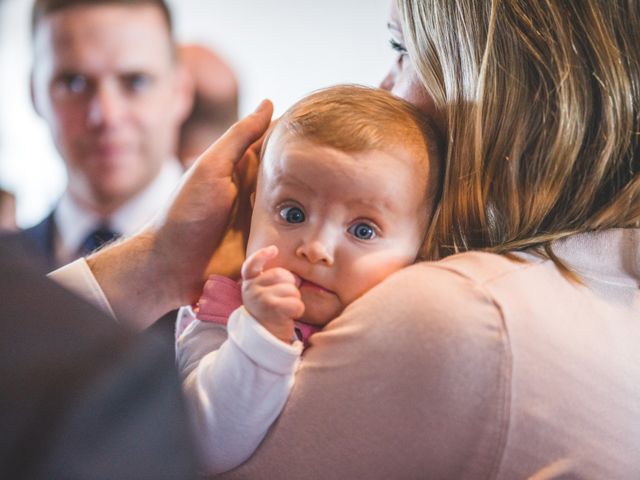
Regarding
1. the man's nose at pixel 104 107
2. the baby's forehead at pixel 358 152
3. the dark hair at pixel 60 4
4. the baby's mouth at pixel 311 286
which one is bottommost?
the man's nose at pixel 104 107

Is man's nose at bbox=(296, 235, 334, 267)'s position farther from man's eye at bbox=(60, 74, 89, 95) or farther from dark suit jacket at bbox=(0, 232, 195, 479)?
man's eye at bbox=(60, 74, 89, 95)

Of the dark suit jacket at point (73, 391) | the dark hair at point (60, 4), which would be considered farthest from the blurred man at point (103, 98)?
the dark suit jacket at point (73, 391)

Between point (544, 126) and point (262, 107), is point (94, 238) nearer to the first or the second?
point (262, 107)

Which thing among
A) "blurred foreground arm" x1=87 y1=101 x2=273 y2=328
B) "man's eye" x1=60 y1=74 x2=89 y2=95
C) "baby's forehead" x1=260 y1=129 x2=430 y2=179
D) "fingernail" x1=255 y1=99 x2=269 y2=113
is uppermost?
"baby's forehead" x1=260 y1=129 x2=430 y2=179

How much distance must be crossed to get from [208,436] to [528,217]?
51 centimetres

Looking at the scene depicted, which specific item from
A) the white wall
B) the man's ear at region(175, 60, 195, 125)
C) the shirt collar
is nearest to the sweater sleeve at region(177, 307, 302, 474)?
the shirt collar

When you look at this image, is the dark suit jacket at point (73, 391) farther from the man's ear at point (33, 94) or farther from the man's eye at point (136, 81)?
the man's ear at point (33, 94)

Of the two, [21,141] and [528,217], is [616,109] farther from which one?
[21,141]

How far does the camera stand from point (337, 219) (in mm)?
1218

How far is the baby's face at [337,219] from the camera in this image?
1206 mm

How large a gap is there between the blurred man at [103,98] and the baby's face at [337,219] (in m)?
3.23

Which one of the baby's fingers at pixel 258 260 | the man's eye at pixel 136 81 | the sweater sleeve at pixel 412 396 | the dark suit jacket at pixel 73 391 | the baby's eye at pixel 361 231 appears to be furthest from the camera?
the man's eye at pixel 136 81

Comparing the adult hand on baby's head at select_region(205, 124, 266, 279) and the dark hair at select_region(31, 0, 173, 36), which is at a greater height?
the adult hand on baby's head at select_region(205, 124, 266, 279)

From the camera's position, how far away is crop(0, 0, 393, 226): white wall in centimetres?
451
